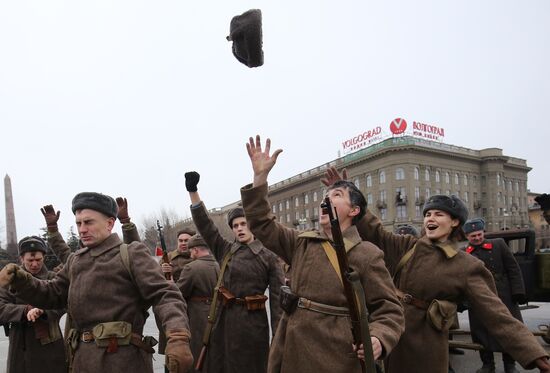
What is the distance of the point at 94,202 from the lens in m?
3.52

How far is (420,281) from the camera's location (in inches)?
159

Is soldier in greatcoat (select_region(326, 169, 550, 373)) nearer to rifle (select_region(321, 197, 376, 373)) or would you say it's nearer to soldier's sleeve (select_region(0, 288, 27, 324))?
rifle (select_region(321, 197, 376, 373))

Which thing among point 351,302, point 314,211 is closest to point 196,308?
point 351,302

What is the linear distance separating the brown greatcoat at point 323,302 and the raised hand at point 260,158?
0.25ft

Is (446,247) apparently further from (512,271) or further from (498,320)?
(512,271)

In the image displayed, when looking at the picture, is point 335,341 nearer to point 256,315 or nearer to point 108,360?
point 108,360

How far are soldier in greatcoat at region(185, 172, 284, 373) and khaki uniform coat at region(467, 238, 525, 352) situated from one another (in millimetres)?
2764

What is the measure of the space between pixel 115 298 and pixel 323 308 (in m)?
1.42

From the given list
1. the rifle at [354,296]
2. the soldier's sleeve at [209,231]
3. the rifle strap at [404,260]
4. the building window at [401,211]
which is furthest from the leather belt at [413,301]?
the building window at [401,211]

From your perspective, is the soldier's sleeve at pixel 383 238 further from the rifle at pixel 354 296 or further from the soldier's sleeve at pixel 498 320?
the rifle at pixel 354 296

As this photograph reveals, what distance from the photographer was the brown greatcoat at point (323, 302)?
2918 millimetres

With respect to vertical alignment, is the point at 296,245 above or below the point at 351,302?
above

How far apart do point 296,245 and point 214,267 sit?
118 inches

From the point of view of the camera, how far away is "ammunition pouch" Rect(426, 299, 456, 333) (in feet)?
12.6
